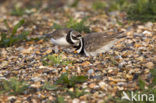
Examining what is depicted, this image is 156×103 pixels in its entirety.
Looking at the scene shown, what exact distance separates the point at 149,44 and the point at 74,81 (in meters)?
2.23

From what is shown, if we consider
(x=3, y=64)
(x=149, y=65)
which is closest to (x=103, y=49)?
(x=149, y=65)

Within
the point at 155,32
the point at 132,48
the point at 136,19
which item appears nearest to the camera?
the point at 132,48

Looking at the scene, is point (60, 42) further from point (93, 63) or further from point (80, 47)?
point (93, 63)

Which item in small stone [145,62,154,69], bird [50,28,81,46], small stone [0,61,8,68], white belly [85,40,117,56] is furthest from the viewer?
bird [50,28,81,46]

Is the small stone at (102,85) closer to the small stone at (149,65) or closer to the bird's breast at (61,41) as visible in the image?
the small stone at (149,65)

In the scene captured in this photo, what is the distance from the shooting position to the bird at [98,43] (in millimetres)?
5965

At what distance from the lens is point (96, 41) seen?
6020 millimetres

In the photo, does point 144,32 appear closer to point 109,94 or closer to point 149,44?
point 149,44

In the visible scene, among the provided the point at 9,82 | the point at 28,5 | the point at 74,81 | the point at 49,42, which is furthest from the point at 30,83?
the point at 28,5

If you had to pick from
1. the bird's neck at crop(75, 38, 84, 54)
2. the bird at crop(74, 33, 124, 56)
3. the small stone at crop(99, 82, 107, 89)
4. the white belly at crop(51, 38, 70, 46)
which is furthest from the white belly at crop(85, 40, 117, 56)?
the small stone at crop(99, 82, 107, 89)

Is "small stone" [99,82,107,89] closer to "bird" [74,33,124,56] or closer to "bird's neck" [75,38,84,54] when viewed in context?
"bird" [74,33,124,56]

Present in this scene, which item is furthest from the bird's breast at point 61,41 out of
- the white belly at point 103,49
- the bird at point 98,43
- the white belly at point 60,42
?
the white belly at point 103,49

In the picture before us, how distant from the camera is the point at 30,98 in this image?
14.9 ft

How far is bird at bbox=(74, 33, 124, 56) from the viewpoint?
19.6ft
